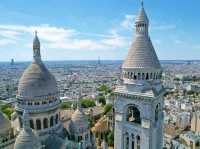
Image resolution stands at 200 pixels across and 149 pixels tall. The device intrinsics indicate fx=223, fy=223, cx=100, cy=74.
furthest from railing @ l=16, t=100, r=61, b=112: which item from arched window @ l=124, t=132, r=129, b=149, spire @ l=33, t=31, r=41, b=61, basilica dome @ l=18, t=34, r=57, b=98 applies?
arched window @ l=124, t=132, r=129, b=149

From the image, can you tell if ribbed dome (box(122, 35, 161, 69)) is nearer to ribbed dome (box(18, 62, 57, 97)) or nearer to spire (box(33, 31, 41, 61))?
ribbed dome (box(18, 62, 57, 97))

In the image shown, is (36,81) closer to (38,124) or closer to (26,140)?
(38,124)

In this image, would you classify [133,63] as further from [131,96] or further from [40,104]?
[40,104]

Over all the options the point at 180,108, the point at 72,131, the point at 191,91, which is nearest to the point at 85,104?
the point at 180,108

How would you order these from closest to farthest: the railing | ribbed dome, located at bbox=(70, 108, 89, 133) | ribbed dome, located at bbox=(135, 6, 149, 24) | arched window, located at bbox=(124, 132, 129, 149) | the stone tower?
the stone tower → ribbed dome, located at bbox=(135, 6, 149, 24) → arched window, located at bbox=(124, 132, 129, 149) → the railing → ribbed dome, located at bbox=(70, 108, 89, 133)

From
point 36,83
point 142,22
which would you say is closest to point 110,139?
point 36,83

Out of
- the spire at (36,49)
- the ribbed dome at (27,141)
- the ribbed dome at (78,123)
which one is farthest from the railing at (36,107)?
the spire at (36,49)
